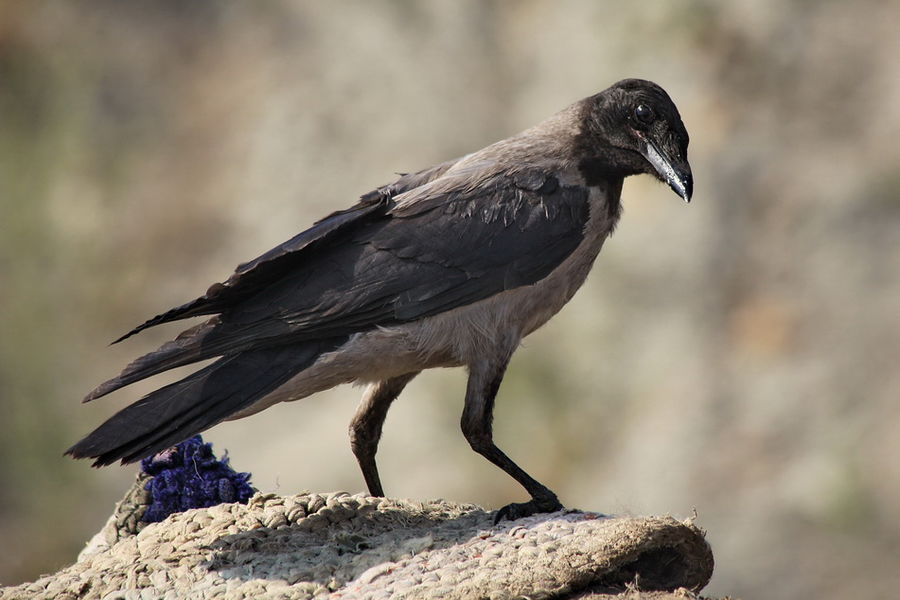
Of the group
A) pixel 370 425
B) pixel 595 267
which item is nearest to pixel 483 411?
pixel 370 425

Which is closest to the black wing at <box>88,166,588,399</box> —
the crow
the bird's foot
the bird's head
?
the crow

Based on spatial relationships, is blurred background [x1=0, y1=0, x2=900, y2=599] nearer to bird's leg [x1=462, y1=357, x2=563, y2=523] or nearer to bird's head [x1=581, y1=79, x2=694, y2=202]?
bird's head [x1=581, y1=79, x2=694, y2=202]

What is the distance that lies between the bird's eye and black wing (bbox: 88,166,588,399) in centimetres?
39

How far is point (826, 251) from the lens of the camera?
366 inches

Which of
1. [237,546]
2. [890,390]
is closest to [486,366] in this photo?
[237,546]

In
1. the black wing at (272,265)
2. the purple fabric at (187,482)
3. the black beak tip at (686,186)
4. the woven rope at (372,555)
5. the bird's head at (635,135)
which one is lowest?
the woven rope at (372,555)

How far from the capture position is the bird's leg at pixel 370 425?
482 cm

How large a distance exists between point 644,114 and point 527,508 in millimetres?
1701

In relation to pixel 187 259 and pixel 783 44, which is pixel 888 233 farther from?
→ pixel 187 259

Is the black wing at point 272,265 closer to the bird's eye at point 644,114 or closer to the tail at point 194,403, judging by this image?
the tail at point 194,403

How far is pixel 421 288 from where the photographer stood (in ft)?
14.1

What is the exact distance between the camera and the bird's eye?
15.4 ft

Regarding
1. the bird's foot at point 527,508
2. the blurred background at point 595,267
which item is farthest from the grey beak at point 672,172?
the blurred background at point 595,267

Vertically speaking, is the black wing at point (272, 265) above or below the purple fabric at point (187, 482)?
above
